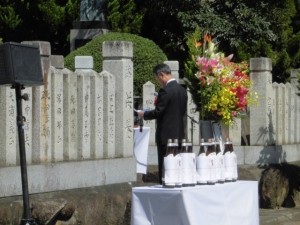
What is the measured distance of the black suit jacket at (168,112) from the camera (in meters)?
11.0

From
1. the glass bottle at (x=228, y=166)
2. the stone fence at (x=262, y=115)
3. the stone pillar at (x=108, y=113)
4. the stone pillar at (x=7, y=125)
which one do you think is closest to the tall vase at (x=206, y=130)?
the glass bottle at (x=228, y=166)

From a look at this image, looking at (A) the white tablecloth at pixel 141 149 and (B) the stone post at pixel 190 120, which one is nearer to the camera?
(A) the white tablecloth at pixel 141 149

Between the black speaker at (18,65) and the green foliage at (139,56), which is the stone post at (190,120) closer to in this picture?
the green foliage at (139,56)

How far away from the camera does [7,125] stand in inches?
425

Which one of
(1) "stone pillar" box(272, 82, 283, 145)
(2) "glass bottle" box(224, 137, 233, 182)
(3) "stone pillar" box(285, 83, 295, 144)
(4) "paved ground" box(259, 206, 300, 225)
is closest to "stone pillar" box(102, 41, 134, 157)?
(4) "paved ground" box(259, 206, 300, 225)

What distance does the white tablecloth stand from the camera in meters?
13.7

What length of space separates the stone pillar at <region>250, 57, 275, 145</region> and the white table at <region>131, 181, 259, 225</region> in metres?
6.60

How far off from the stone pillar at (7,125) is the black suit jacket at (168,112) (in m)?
1.55

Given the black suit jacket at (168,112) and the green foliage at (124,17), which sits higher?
the green foliage at (124,17)

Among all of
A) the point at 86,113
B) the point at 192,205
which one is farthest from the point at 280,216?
the point at 192,205

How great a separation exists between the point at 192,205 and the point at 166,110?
224 centimetres

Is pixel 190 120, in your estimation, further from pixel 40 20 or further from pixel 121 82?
pixel 40 20

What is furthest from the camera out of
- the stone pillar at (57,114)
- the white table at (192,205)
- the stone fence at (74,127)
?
the stone pillar at (57,114)

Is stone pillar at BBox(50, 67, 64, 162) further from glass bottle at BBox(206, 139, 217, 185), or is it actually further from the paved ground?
the paved ground
